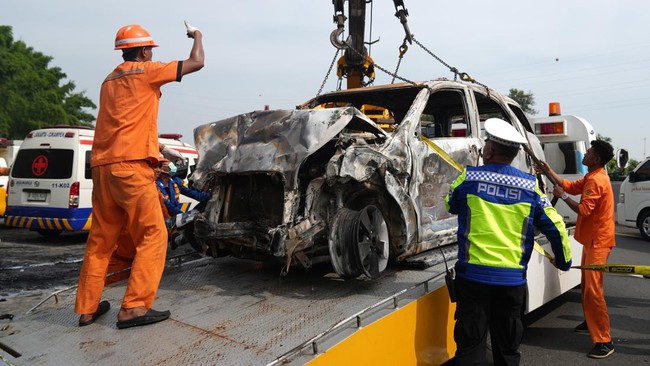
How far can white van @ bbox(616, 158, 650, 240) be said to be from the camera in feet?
36.2

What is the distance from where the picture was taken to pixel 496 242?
2801 millimetres

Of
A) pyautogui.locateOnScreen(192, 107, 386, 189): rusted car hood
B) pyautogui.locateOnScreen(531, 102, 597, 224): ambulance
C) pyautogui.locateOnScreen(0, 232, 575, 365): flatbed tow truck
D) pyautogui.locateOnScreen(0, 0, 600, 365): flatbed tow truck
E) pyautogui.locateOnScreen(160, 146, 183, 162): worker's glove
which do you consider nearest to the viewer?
pyautogui.locateOnScreen(0, 232, 575, 365): flatbed tow truck

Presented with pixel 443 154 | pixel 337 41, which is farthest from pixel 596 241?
pixel 337 41

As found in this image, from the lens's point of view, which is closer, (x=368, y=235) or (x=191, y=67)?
(x=191, y=67)

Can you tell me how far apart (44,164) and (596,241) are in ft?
31.4

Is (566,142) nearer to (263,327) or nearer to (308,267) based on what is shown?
(308,267)

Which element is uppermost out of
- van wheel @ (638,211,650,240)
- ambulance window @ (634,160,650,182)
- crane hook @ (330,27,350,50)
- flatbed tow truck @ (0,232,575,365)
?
crane hook @ (330,27,350,50)

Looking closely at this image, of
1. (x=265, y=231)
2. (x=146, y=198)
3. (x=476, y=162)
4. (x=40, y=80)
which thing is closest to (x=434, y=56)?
(x=476, y=162)

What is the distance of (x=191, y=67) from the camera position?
320cm

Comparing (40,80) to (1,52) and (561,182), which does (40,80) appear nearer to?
(1,52)

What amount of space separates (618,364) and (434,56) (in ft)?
13.8

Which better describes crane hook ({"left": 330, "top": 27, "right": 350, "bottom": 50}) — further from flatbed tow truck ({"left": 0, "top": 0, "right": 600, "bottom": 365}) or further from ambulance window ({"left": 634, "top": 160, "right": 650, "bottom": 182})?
ambulance window ({"left": 634, "top": 160, "right": 650, "bottom": 182})

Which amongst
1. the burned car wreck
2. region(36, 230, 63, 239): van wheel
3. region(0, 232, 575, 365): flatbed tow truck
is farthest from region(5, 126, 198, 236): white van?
the burned car wreck

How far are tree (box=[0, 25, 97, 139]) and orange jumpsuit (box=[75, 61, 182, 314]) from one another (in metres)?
28.1
